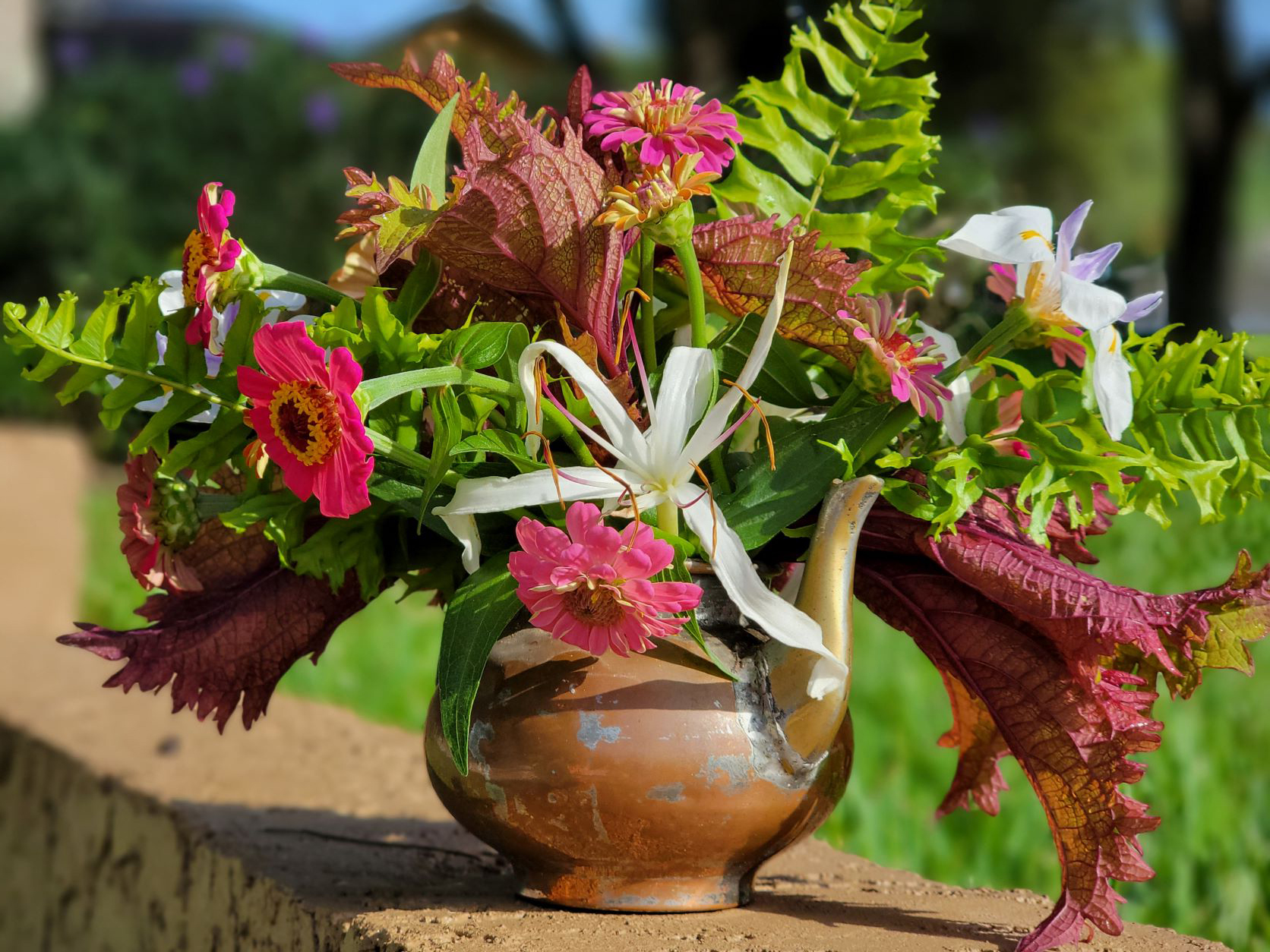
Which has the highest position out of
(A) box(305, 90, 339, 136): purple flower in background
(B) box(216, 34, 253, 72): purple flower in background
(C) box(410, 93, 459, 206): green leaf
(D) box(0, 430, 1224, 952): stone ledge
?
(B) box(216, 34, 253, 72): purple flower in background

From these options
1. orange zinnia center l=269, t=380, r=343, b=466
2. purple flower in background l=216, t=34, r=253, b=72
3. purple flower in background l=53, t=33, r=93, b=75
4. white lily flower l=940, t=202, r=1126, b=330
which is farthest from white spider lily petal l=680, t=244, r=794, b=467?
purple flower in background l=53, t=33, r=93, b=75

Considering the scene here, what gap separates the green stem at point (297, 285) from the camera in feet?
2.76

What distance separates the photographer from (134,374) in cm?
84

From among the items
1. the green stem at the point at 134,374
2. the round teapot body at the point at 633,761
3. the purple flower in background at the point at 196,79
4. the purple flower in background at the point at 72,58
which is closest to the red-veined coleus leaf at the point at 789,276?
the round teapot body at the point at 633,761

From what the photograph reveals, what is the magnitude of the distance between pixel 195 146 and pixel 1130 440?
778 cm

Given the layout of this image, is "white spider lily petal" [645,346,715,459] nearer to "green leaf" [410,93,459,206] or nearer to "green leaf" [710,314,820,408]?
"green leaf" [710,314,820,408]

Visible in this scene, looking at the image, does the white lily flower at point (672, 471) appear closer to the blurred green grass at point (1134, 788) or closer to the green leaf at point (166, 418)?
the green leaf at point (166, 418)

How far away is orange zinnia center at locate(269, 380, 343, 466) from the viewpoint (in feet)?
2.45

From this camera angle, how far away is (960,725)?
1009 mm

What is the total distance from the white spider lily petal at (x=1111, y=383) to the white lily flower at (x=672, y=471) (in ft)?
0.61

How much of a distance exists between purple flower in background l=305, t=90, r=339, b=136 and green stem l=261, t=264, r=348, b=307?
706 cm

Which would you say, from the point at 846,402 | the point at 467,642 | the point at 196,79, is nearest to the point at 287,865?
the point at 467,642

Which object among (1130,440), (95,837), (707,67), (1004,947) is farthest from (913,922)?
(707,67)

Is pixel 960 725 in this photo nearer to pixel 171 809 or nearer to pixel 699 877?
pixel 699 877
